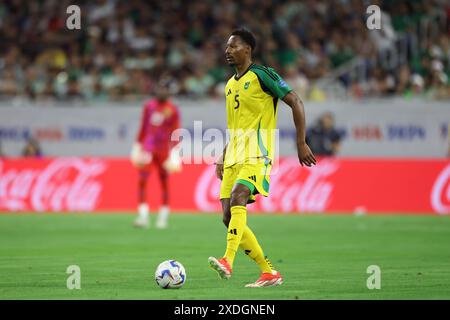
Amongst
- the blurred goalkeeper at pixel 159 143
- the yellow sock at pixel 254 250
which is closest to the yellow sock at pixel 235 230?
the yellow sock at pixel 254 250

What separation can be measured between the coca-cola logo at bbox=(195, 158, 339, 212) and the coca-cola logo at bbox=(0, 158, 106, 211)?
268 cm

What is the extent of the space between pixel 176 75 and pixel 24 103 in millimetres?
4443

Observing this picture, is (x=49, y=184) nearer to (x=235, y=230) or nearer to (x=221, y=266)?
(x=235, y=230)

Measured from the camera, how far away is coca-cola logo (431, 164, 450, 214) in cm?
2520

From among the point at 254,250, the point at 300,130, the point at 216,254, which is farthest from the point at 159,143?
the point at 300,130

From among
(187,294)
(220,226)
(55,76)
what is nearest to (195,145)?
(55,76)

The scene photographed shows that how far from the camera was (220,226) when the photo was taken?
72.8 ft

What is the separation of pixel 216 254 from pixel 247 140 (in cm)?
445

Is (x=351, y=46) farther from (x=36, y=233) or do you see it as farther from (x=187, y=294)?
(x=187, y=294)

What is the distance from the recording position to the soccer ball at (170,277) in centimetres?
1151

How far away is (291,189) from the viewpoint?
2598 cm

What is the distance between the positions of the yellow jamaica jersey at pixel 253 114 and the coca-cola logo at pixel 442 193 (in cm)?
1395

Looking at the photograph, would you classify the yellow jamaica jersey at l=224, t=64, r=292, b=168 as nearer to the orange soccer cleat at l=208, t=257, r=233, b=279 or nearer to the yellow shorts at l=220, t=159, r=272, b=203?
the yellow shorts at l=220, t=159, r=272, b=203

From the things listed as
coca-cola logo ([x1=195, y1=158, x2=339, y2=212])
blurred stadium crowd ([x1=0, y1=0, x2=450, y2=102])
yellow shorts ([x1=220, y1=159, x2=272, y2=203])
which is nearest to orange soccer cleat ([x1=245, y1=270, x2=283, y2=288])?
yellow shorts ([x1=220, y1=159, x2=272, y2=203])
